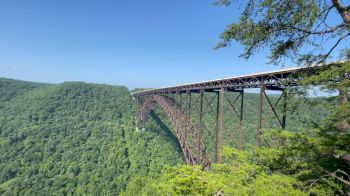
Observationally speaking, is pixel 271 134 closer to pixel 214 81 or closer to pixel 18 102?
pixel 214 81

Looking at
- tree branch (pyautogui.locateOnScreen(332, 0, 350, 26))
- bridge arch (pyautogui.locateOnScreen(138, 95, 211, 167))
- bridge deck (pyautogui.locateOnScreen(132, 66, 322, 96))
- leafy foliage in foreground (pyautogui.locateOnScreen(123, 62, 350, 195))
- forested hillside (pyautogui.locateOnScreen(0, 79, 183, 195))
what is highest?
tree branch (pyautogui.locateOnScreen(332, 0, 350, 26))

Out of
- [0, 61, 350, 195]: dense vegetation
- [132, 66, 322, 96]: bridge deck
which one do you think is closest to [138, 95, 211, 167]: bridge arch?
[0, 61, 350, 195]: dense vegetation

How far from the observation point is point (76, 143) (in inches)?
2408

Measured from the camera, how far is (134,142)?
5753 cm

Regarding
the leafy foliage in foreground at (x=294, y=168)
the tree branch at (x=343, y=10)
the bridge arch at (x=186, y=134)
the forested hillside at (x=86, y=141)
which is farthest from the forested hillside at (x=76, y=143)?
the tree branch at (x=343, y=10)

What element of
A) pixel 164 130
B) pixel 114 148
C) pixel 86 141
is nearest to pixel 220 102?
pixel 114 148

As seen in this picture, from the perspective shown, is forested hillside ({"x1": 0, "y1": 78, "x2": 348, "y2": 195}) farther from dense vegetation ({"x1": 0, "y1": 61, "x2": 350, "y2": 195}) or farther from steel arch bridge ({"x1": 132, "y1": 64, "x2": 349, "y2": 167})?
steel arch bridge ({"x1": 132, "y1": 64, "x2": 349, "y2": 167})

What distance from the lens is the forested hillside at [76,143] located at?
153 feet

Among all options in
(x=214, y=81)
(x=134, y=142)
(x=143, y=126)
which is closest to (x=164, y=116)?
(x=143, y=126)

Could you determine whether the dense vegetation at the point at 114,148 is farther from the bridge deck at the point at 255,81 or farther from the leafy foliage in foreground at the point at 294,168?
the bridge deck at the point at 255,81

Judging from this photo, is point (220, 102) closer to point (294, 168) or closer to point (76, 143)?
point (294, 168)

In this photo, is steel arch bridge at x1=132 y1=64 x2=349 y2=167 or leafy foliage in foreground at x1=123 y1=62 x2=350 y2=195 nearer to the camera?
leafy foliage in foreground at x1=123 y1=62 x2=350 y2=195

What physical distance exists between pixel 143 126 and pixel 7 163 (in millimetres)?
27874

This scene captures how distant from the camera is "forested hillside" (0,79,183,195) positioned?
153 ft
